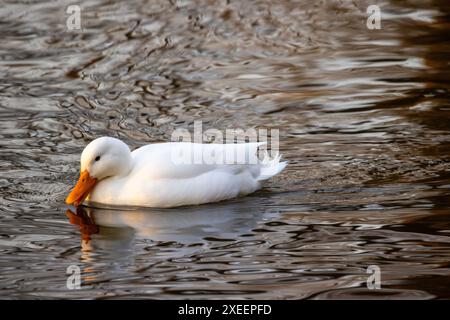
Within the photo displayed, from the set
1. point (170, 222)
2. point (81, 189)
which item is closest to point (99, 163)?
point (81, 189)

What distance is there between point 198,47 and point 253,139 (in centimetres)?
315

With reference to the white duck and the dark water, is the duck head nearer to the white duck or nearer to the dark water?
the white duck

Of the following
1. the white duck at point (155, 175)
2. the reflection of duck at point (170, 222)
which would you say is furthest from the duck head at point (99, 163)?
the reflection of duck at point (170, 222)

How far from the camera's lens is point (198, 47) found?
12867 mm

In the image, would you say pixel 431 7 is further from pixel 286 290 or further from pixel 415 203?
pixel 286 290

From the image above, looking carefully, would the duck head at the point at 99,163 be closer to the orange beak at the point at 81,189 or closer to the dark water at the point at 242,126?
the orange beak at the point at 81,189

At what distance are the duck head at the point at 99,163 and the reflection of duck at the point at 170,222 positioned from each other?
0.17 meters

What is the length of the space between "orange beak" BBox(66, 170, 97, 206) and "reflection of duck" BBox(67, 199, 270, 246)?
0.32 ft

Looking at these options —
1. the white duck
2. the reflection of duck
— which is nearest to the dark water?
the reflection of duck

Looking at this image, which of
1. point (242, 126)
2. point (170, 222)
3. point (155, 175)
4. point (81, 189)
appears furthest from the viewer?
point (242, 126)

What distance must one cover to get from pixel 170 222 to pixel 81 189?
0.86 meters

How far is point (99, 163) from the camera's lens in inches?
333

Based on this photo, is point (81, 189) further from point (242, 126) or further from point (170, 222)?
point (242, 126)
